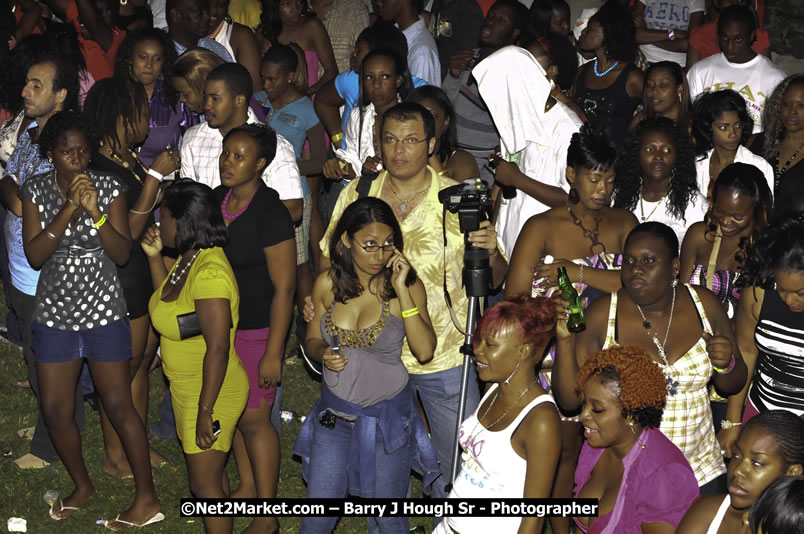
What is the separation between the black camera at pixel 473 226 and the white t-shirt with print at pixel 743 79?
11.6 feet

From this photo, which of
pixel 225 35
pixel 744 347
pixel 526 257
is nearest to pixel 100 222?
pixel 526 257

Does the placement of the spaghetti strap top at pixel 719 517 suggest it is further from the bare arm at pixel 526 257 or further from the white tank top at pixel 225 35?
the white tank top at pixel 225 35

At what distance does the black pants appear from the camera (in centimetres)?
668

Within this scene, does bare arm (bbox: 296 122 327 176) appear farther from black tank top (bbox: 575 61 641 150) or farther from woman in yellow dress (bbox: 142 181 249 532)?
woman in yellow dress (bbox: 142 181 249 532)

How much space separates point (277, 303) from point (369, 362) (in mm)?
992

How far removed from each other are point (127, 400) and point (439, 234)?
2.16 meters

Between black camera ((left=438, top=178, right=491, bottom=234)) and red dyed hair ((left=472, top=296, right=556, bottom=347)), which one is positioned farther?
black camera ((left=438, top=178, right=491, bottom=234))

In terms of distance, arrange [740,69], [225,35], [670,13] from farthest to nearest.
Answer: [670,13] → [225,35] → [740,69]

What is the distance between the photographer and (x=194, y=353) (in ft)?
17.8

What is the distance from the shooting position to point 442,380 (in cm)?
546

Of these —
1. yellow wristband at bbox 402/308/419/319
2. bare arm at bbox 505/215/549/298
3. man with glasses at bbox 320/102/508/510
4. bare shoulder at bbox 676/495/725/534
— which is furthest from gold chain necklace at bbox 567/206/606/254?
bare shoulder at bbox 676/495/725/534

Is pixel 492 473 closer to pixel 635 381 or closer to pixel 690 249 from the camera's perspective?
pixel 635 381

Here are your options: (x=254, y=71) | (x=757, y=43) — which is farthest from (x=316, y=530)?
(x=757, y=43)

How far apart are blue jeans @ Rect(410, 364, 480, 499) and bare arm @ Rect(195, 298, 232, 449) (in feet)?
3.35
